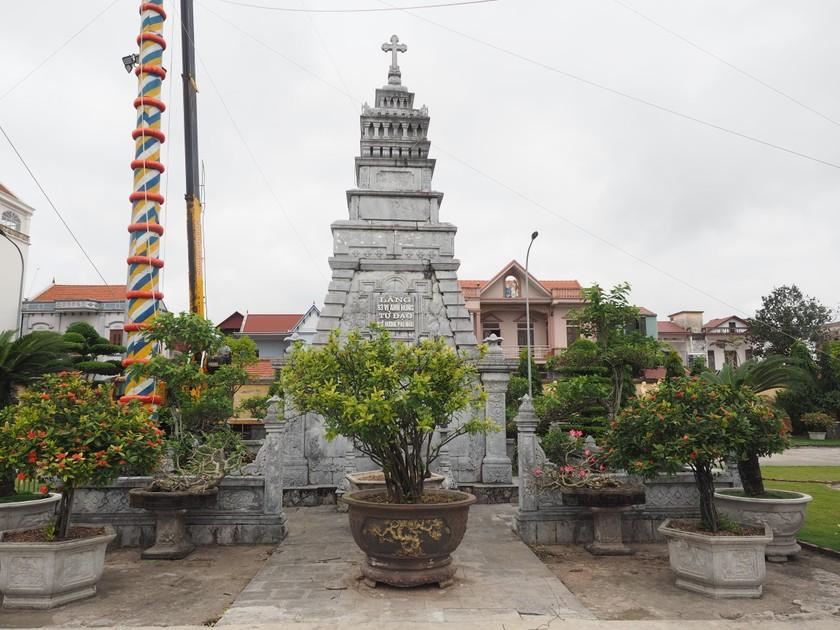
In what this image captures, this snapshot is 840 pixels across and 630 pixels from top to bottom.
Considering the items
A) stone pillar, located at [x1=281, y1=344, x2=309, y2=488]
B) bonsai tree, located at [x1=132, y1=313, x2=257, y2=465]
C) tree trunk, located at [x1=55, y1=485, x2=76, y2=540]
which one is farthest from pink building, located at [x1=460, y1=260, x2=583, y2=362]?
tree trunk, located at [x1=55, y1=485, x2=76, y2=540]

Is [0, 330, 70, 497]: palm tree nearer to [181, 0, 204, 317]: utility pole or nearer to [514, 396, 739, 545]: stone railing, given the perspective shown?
[181, 0, 204, 317]: utility pole

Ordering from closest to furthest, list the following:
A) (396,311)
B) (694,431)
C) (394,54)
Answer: (694,431) → (396,311) → (394,54)

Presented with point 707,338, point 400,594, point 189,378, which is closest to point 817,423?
point 707,338

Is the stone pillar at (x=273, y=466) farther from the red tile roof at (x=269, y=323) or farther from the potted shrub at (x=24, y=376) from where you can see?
the red tile roof at (x=269, y=323)

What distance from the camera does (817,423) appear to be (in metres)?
30.0

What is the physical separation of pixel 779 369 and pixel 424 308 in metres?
7.75

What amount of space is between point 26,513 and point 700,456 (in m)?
9.20

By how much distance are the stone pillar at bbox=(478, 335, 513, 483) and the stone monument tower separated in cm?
81

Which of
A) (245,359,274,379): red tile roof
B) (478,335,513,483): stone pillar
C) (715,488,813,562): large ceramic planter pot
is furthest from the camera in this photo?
(245,359,274,379): red tile roof

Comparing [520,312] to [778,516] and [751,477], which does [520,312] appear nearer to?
[751,477]

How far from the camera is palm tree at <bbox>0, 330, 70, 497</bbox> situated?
29.9 feet

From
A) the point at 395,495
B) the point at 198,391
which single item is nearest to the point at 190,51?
the point at 198,391

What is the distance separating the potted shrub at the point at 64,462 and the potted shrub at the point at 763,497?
733cm

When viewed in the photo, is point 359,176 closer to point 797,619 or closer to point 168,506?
point 168,506
